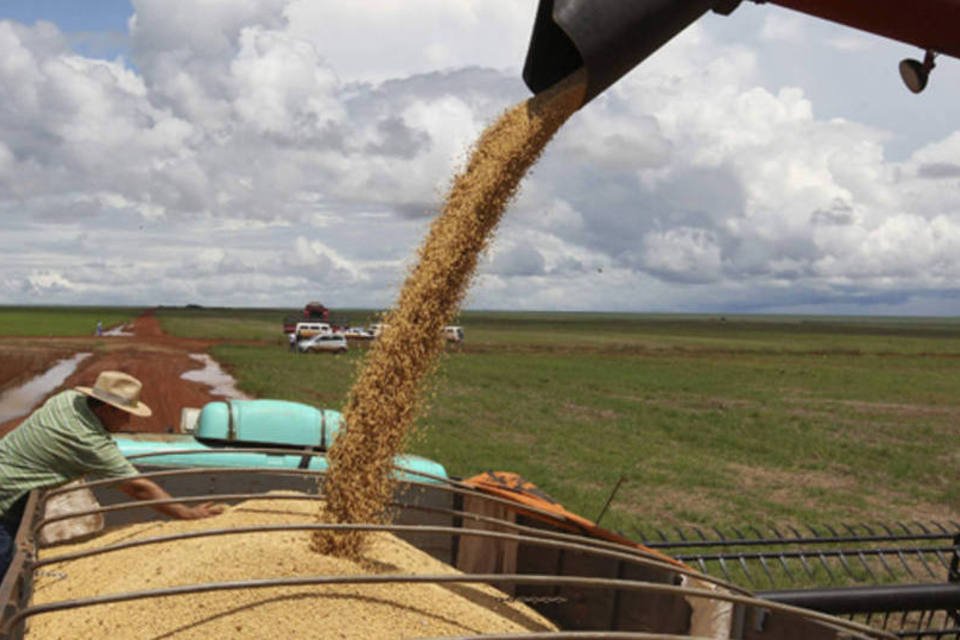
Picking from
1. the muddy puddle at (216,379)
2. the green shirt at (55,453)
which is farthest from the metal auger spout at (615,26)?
the muddy puddle at (216,379)

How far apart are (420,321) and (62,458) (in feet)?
5.70

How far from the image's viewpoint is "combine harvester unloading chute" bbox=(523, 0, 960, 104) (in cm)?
339

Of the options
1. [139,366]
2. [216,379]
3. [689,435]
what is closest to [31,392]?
[216,379]

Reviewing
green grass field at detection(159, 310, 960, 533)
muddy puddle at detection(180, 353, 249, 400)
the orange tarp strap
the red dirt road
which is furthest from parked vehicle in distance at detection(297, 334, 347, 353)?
the orange tarp strap

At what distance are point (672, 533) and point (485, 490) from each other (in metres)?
5.88

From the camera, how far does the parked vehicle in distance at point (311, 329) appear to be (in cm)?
4367

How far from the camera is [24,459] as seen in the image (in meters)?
4.23

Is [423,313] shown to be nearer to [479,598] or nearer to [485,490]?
[485,490]

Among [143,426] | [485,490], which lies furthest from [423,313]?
[143,426]

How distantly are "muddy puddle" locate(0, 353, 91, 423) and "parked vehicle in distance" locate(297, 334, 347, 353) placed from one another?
1193 centimetres

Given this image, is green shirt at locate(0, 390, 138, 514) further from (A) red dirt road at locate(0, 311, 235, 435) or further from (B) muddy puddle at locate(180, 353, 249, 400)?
(B) muddy puddle at locate(180, 353, 249, 400)

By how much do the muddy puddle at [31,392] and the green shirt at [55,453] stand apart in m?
13.1

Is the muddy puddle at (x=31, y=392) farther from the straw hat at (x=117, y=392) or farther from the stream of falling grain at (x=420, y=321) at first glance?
the stream of falling grain at (x=420, y=321)

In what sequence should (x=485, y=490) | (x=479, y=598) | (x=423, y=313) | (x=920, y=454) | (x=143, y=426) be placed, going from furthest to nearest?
(x=920, y=454) < (x=143, y=426) < (x=485, y=490) < (x=423, y=313) < (x=479, y=598)
